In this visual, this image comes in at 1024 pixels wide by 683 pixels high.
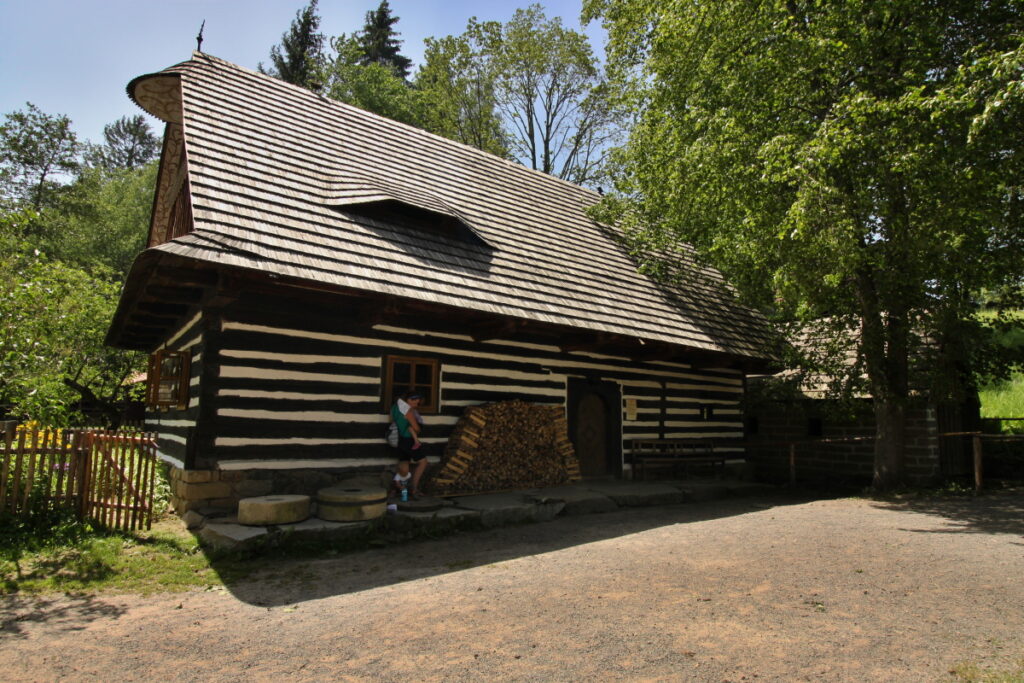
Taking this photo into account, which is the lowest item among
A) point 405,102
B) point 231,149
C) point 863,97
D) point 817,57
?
point 231,149

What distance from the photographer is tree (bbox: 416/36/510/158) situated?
25.1 metres

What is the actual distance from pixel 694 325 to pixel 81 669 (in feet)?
33.4

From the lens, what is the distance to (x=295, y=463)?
7137mm

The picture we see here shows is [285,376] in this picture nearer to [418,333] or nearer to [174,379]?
[174,379]

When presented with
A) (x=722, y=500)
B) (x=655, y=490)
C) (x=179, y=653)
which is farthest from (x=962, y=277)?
(x=179, y=653)

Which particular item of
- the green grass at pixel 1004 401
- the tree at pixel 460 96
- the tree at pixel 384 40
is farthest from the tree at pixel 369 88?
the green grass at pixel 1004 401

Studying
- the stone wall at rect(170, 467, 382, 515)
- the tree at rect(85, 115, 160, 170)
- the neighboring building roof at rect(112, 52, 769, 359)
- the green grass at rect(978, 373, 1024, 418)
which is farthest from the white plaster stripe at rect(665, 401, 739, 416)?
the tree at rect(85, 115, 160, 170)

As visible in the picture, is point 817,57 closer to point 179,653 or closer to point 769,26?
point 769,26

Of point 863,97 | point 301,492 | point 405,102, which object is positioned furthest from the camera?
point 405,102

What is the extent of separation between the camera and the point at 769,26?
33.3 feet

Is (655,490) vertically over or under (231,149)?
under

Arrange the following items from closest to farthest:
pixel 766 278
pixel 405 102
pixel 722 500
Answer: pixel 722 500 < pixel 766 278 < pixel 405 102

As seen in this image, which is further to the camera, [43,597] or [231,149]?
[231,149]

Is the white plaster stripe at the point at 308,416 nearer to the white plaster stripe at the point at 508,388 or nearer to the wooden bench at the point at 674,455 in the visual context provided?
the white plaster stripe at the point at 508,388
